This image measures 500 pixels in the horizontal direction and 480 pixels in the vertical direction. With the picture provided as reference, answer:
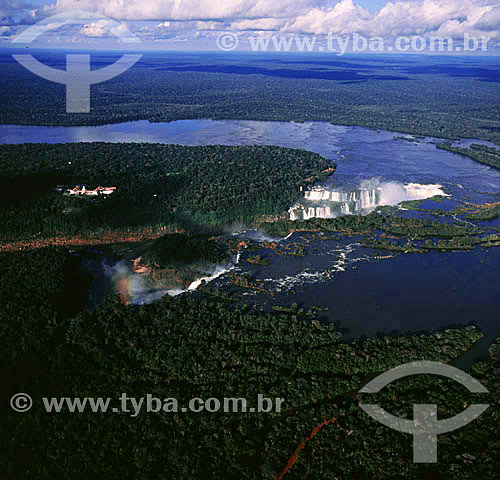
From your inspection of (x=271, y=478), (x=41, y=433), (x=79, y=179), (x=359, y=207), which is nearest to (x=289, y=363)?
(x=271, y=478)

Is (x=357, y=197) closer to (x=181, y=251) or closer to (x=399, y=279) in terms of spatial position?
(x=399, y=279)

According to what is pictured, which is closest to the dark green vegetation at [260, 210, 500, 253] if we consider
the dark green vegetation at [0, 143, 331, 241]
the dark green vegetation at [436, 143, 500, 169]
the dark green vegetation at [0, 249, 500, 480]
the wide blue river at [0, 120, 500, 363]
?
the wide blue river at [0, 120, 500, 363]

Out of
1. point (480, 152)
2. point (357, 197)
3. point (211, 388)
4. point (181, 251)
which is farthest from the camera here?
point (480, 152)

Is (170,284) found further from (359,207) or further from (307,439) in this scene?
(359,207)
